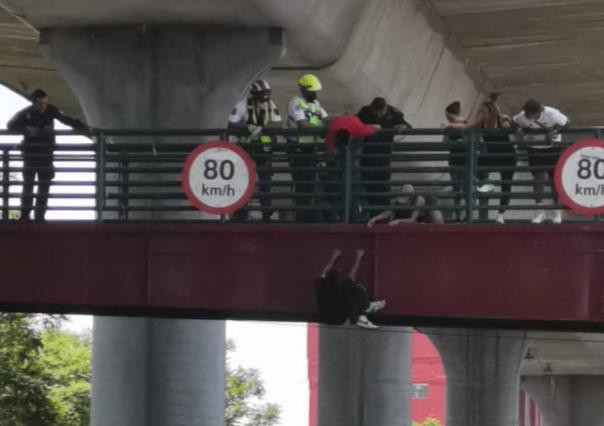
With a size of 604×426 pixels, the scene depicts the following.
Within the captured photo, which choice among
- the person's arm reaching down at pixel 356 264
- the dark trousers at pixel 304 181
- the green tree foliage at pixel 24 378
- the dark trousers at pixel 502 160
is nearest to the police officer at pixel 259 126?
the dark trousers at pixel 304 181

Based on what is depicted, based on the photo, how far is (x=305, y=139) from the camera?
23.9 metres

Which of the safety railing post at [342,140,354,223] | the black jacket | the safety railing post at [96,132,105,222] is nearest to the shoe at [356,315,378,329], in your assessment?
the safety railing post at [342,140,354,223]

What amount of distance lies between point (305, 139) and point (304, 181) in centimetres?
114

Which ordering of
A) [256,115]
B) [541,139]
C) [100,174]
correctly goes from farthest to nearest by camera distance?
[256,115]
[100,174]
[541,139]

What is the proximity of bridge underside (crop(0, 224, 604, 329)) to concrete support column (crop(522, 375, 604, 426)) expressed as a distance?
191ft

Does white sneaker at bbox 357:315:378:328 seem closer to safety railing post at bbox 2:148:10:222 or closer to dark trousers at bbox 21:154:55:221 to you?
dark trousers at bbox 21:154:55:221

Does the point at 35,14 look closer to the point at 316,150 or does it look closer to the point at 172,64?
the point at 172,64

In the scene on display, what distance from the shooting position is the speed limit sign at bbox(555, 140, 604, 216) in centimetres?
2141

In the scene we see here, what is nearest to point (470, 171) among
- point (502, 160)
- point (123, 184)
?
point (502, 160)

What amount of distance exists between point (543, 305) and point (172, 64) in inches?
275

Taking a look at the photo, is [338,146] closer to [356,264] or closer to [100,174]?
[356,264]

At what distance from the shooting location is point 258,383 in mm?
65250

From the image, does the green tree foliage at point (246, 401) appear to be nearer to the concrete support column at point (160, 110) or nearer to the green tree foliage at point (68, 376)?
the green tree foliage at point (68, 376)

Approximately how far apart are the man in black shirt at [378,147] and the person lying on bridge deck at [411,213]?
0.89ft
